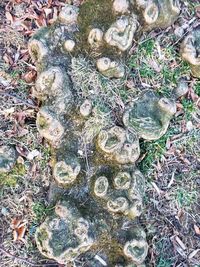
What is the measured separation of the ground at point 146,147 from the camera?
4242mm

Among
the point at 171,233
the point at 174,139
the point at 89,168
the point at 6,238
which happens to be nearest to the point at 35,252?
the point at 6,238

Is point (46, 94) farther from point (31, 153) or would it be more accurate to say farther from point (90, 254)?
point (90, 254)

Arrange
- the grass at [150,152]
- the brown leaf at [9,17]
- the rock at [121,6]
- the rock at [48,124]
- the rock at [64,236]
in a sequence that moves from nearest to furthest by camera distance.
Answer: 1. the rock at [64,236]
2. the rock at [48,124]
3. the rock at [121,6]
4. the grass at [150,152]
5. the brown leaf at [9,17]

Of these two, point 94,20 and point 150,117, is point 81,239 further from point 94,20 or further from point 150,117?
point 94,20

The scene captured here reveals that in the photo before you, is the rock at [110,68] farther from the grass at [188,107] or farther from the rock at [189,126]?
the rock at [189,126]

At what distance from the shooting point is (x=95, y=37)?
13.4 feet

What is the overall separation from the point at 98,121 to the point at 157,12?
1.10 m

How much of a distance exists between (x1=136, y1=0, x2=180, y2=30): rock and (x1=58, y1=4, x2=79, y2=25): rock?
0.57m

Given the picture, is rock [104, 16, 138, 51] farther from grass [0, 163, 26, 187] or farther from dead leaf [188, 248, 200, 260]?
dead leaf [188, 248, 200, 260]

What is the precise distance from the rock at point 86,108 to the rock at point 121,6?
0.85 metres

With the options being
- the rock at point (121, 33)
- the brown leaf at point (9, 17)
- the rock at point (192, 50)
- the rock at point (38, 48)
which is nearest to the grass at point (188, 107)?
the rock at point (192, 50)

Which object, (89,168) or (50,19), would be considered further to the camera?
(50,19)

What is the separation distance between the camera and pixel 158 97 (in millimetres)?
4285

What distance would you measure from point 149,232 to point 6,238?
51.0 inches
